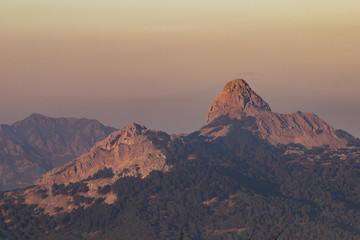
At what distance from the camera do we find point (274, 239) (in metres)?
38.3

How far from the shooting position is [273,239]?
3834cm

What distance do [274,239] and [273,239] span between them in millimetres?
63
